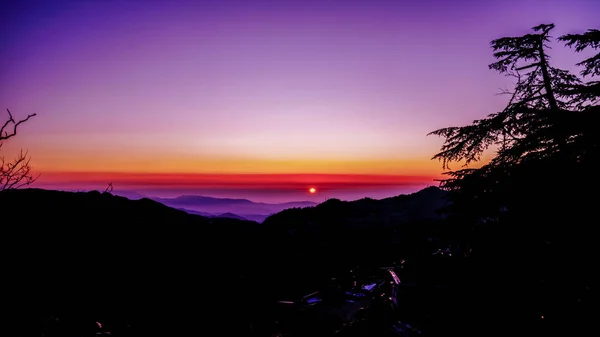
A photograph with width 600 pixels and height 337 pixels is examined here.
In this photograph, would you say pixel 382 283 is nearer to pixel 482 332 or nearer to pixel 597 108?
pixel 482 332

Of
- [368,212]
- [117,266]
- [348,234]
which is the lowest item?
[348,234]

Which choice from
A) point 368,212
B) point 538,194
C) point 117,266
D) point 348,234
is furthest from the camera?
point 368,212

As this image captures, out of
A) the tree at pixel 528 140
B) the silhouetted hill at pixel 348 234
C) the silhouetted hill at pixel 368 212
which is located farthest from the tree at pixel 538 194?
the silhouetted hill at pixel 368 212

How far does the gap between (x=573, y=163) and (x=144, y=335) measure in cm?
1595

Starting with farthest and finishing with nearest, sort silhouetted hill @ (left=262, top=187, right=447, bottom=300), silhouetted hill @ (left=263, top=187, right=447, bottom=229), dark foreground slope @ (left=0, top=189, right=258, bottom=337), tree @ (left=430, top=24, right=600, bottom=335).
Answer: silhouetted hill @ (left=263, top=187, right=447, bottom=229), silhouetted hill @ (left=262, top=187, right=447, bottom=300), dark foreground slope @ (left=0, top=189, right=258, bottom=337), tree @ (left=430, top=24, right=600, bottom=335)

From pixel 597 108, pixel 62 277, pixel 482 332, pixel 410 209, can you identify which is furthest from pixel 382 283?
pixel 410 209

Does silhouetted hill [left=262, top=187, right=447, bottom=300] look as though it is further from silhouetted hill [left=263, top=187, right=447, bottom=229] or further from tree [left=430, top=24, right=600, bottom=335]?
tree [left=430, top=24, right=600, bottom=335]

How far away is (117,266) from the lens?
22562mm

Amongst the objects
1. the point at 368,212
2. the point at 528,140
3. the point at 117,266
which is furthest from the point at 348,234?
the point at 528,140

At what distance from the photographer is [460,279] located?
388 inches

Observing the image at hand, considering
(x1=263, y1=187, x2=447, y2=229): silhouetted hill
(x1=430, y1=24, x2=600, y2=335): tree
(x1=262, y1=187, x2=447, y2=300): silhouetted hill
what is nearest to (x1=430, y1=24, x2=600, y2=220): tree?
(x1=430, y1=24, x2=600, y2=335): tree

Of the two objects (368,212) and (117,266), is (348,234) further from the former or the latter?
(117,266)

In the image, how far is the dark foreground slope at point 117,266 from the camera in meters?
16.7

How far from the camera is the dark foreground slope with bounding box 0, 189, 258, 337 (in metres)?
16.7
